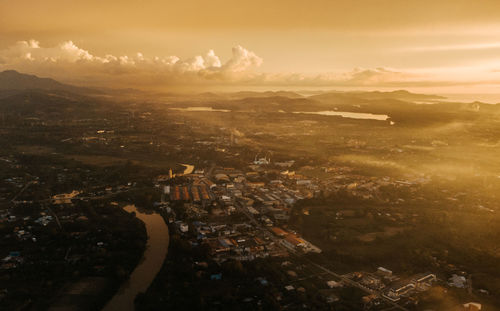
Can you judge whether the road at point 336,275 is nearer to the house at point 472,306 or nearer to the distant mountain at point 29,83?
the house at point 472,306

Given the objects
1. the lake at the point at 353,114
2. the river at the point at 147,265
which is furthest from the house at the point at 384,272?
the lake at the point at 353,114

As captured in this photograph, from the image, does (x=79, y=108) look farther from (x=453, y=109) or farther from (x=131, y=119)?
(x=453, y=109)

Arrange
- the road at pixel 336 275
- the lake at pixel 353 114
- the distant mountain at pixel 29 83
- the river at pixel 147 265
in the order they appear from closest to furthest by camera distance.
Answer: the road at pixel 336 275 → the river at pixel 147 265 → the lake at pixel 353 114 → the distant mountain at pixel 29 83

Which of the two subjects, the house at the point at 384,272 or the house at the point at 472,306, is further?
the house at the point at 384,272

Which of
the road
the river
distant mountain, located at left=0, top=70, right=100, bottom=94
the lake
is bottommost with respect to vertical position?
the river

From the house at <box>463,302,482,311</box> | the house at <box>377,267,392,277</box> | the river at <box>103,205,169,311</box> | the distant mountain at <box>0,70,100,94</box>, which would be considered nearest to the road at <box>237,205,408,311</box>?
the house at <box>377,267,392,277</box>

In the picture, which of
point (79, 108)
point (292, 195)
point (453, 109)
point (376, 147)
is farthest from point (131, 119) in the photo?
point (453, 109)

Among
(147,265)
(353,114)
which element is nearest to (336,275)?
(147,265)

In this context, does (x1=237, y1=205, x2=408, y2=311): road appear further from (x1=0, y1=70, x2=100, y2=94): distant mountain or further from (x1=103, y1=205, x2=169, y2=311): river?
(x1=0, y1=70, x2=100, y2=94): distant mountain

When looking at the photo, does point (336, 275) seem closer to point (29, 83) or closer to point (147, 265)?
point (147, 265)
